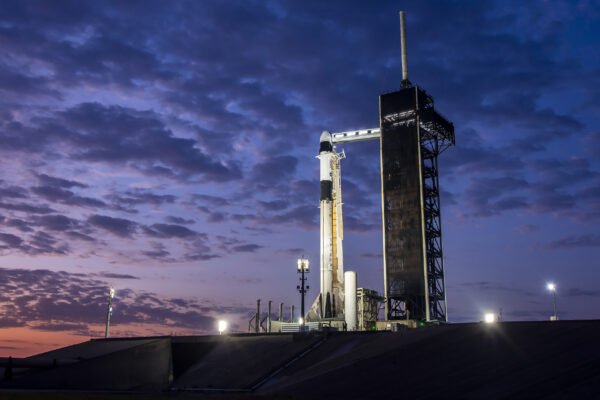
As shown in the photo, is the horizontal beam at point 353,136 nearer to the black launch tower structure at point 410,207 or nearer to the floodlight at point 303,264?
the black launch tower structure at point 410,207

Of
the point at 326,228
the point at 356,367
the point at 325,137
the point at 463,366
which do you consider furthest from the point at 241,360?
the point at 325,137

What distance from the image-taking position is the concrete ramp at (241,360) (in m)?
40.5

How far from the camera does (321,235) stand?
9031 cm

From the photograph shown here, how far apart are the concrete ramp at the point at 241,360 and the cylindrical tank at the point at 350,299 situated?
1194 inches

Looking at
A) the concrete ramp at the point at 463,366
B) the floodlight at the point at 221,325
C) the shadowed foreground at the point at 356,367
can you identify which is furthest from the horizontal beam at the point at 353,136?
the concrete ramp at the point at 463,366

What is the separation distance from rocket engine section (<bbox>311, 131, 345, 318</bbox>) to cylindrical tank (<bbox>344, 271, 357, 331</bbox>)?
598 cm

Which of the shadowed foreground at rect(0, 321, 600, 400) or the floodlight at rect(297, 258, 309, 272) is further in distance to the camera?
the floodlight at rect(297, 258, 309, 272)

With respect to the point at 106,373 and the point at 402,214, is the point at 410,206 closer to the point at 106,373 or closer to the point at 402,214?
the point at 402,214

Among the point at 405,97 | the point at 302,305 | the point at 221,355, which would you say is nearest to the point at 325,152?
the point at 405,97

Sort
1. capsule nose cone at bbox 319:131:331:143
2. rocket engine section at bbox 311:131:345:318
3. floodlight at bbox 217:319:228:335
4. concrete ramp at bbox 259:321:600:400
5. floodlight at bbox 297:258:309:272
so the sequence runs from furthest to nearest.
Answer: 1. capsule nose cone at bbox 319:131:331:143
2. rocket engine section at bbox 311:131:345:318
3. floodlight at bbox 217:319:228:335
4. floodlight at bbox 297:258:309:272
5. concrete ramp at bbox 259:321:600:400

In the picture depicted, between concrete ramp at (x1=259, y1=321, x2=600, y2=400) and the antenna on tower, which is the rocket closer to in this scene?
the antenna on tower

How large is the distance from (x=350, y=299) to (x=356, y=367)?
46454 millimetres

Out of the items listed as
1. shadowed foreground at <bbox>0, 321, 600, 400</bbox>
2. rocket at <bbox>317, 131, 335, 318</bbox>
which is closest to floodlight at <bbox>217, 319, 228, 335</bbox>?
shadowed foreground at <bbox>0, 321, 600, 400</bbox>

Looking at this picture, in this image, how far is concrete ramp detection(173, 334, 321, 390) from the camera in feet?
133
